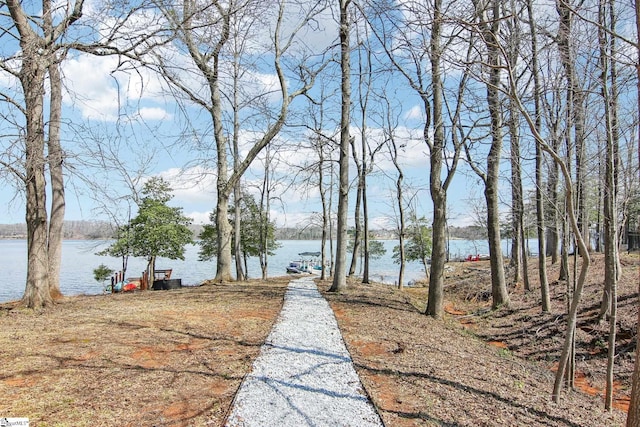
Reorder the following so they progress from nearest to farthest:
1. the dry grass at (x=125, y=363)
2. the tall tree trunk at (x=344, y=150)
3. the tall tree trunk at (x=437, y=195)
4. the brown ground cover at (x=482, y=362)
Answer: the dry grass at (x=125, y=363), the brown ground cover at (x=482, y=362), the tall tree trunk at (x=437, y=195), the tall tree trunk at (x=344, y=150)

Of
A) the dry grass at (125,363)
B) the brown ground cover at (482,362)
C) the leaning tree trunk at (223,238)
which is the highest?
the leaning tree trunk at (223,238)

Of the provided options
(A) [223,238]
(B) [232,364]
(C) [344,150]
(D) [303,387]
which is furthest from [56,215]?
(D) [303,387]

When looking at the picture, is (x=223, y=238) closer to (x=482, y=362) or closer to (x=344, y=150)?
(x=344, y=150)

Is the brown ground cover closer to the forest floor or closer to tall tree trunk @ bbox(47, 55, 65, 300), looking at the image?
the forest floor

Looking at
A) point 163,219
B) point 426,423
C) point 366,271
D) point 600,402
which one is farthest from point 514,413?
point 163,219

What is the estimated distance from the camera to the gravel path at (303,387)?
307 cm

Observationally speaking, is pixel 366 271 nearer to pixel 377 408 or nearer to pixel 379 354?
pixel 379 354

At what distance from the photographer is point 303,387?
3689mm

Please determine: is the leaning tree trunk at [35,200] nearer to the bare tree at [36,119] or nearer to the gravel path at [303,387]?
the bare tree at [36,119]

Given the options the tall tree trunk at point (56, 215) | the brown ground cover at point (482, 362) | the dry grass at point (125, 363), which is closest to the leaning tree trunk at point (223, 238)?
the brown ground cover at point (482, 362)

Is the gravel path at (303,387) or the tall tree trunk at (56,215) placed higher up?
the tall tree trunk at (56,215)

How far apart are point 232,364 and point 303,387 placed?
0.94 meters

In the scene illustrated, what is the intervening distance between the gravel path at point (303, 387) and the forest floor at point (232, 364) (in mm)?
129

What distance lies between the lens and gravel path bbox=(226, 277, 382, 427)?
3.07m
